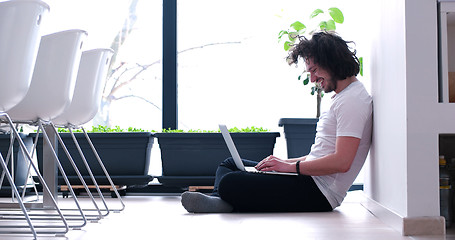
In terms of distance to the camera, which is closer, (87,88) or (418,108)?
(418,108)

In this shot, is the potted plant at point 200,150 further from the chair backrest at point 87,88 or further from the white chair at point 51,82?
the white chair at point 51,82

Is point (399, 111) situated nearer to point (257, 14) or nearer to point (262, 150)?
point (262, 150)

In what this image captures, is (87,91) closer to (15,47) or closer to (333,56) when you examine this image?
(15,47)

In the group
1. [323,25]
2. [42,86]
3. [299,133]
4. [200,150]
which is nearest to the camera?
[42,86]

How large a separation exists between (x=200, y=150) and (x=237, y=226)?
1.87m

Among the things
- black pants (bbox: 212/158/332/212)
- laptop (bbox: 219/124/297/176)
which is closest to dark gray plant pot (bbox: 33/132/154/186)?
laptop (bbox: 219/124/297/176)

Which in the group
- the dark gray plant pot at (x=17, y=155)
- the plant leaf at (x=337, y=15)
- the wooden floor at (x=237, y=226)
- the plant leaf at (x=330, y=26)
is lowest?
the wooden floor at (x=237, y=226)

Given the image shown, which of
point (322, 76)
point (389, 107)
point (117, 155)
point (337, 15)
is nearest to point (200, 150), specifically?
point (117, 155)

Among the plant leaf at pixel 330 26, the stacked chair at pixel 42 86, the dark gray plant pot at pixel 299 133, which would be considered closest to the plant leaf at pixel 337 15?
the plant leaf at pixel 330 26

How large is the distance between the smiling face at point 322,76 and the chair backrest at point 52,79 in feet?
3.74

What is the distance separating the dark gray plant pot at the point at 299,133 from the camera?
431 centimetres

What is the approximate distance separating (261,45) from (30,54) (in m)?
2.78

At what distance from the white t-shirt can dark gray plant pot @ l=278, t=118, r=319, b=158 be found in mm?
1068

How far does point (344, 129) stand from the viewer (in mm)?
2945
